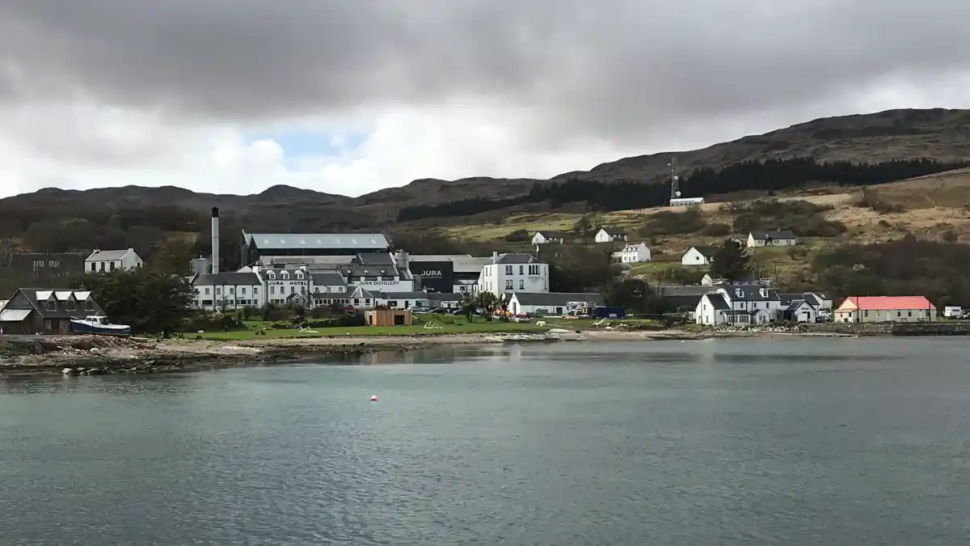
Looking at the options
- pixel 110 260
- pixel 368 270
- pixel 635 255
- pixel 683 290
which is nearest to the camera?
pixel 683 290

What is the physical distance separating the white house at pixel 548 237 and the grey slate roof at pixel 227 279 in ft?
146

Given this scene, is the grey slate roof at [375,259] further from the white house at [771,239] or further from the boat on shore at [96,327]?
the white house at [771,239]

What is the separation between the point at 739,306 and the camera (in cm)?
8019

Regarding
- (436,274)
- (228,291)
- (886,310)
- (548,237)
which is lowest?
A: (886,310)

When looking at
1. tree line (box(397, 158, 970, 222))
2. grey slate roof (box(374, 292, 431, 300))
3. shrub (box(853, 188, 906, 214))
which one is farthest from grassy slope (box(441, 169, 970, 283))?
grey slate roof (box(374, 292, 431, 300))

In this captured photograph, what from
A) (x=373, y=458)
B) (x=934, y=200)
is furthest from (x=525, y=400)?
(x=934, y=200)

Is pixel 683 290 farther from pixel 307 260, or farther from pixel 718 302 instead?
pixel 307 260

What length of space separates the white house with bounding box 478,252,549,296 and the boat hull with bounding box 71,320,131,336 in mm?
40087

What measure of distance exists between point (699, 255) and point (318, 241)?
3965 cm

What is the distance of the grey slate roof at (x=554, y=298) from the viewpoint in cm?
8244

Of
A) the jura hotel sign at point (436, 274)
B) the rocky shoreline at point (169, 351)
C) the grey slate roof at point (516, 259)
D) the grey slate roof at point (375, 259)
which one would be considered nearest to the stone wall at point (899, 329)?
the grey slate roof at point (516, 259)

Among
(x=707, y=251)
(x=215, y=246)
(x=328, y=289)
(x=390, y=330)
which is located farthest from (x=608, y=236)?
(x=390, y=330)

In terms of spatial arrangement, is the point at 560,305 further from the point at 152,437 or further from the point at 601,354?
the point at 152,437

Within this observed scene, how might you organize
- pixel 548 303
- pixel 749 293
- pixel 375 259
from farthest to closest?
pixel 375 259, pixel 548 303, pixel 749 293
